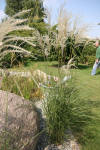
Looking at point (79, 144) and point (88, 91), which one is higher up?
point (79, 144)

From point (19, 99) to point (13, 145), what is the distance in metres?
0.67

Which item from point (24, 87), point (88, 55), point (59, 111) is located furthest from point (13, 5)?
point (59, 111)

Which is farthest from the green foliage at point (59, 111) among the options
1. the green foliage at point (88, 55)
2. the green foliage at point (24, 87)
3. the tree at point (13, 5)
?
the tree at point (13, 5)

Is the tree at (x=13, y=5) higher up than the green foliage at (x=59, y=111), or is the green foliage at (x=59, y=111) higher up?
the tree at (x=13, y=5)

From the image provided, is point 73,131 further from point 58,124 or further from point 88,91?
point 88,91

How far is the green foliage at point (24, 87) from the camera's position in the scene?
414 cm

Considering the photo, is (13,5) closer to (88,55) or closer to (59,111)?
(88,55)

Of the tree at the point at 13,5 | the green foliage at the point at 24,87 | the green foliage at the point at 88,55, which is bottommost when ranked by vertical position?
the green foliage at the point at 88,55

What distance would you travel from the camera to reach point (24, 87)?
4.27 meters

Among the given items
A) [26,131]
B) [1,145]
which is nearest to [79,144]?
[26,131]

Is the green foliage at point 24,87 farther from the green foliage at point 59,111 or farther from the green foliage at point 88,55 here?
the green foliage at point 88,55

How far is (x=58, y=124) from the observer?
2553mm

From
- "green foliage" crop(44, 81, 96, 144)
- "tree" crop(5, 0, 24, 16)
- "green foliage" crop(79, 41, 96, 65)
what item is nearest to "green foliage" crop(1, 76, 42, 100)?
"green foliage" crop(44, 81, 96, 144)

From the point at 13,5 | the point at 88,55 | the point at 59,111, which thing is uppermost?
the point at 13,5
